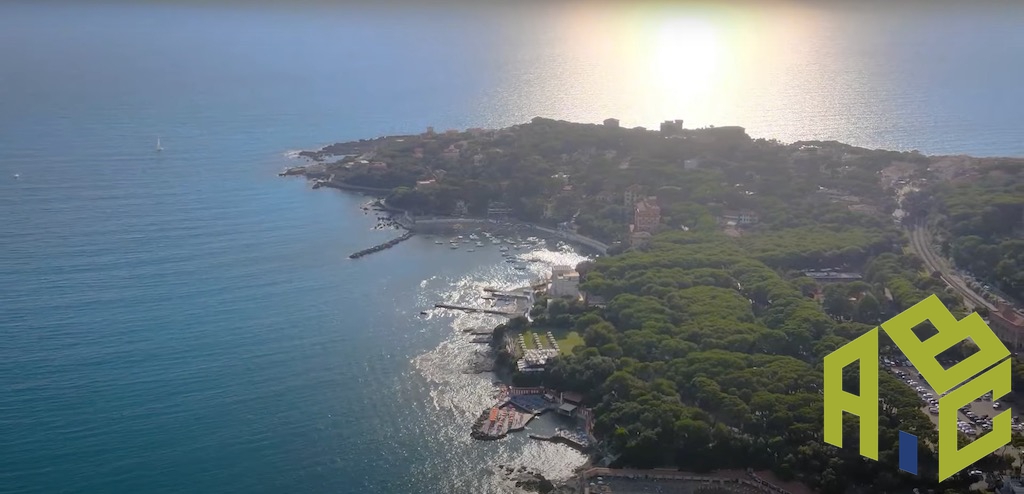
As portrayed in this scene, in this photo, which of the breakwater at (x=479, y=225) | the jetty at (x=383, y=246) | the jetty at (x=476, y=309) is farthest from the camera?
the breakwater at (x=479, y=225)

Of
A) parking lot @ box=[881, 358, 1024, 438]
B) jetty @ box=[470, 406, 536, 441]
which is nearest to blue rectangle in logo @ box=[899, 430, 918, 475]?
parking lot @ box=[881, 358, 1024, 438]

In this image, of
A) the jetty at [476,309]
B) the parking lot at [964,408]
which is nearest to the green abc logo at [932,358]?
the parking lot at [964,408]

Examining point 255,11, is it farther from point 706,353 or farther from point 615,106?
point 706,353

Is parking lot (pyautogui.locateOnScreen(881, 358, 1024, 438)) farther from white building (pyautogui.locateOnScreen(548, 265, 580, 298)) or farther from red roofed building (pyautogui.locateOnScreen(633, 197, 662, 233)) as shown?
red roofed building (pyautogui.locateOnScreen(633, 197, 662, 233))

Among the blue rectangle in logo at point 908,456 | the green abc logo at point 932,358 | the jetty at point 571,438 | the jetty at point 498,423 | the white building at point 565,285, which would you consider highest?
the green abc logo at point 932,358

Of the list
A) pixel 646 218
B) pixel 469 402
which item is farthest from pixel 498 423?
pixel 646 218

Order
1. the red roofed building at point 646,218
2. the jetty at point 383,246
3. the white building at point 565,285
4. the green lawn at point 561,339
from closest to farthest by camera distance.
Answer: the green lawn at point 561,339
the white building at point 565,285
the jetty at point 383,246
the red roofed building at point 646,218

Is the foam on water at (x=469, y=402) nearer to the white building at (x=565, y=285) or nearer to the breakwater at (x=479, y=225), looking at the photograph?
the white building at (x=565, y=285)

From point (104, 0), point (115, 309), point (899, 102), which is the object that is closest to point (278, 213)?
point (115, 309)
